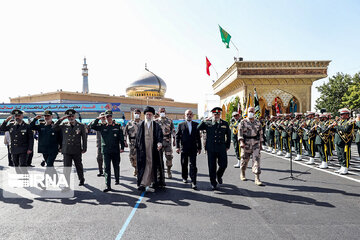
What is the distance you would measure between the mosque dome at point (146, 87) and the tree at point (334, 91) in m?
50.1

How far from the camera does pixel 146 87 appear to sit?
77.8 meters

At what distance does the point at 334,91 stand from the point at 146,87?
53097 millimetres

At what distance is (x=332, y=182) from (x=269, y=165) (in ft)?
9.36

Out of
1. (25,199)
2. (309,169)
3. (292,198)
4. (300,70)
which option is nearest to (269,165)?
(309,169)

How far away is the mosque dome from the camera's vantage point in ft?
254

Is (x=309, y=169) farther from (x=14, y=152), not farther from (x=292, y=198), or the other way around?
(x=14, y=152)

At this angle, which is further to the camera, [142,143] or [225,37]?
[225,37]

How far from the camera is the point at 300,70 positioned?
82.9ft

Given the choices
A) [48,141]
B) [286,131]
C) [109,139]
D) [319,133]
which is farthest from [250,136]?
[286,131]

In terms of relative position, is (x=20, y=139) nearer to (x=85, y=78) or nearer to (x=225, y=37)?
(x=225, y=37)

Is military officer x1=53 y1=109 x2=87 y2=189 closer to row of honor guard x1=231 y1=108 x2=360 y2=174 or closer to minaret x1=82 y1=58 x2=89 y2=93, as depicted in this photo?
row of honor guard x1=231 y1=108 x2=360 y2=174

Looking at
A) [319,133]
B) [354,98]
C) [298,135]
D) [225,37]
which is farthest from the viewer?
[354,98]

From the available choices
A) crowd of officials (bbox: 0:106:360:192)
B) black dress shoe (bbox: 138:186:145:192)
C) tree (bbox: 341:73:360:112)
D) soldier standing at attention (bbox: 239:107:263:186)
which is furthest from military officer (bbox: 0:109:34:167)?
tree (bbox: 341:73:360:112)

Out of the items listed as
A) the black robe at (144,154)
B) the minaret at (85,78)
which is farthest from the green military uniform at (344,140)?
the minaret at (85,78)
